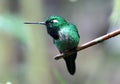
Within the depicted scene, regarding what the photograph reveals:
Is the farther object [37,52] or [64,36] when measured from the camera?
[37,52]

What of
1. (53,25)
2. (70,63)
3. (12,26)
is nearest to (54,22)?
(53,25)

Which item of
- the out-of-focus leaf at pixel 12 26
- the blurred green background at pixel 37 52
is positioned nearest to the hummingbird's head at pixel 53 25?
the blurred green background at pixel 37 52

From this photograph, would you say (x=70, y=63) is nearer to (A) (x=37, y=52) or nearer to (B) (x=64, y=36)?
(B) (x=64, y=36)

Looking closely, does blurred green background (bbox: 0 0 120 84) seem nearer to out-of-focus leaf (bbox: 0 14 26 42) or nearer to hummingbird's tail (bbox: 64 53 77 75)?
out-of-focus leaf (bbox: 0 14 26 42)

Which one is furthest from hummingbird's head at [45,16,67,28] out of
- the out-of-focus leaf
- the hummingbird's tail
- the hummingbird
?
the out-of-focus leaf

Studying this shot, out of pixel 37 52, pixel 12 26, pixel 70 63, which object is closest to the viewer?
pixel 70 63

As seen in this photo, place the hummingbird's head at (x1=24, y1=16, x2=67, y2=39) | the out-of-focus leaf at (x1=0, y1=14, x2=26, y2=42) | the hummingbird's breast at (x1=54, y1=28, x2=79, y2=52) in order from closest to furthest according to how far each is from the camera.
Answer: the hummingbird's head at (x1=24, y1=16, x2=67, y2=39) < the hummingbird's breast at (x1=54, y1=28, x2=79, y2=52) < the out-of-focus leaf at (x1=0, y1=14, x2=26, y2=42)

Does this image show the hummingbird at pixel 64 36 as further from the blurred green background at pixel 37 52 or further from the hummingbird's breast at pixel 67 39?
the blurred green background at pixel 37 52

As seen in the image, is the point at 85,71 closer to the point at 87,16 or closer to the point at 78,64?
the point at 78,64
